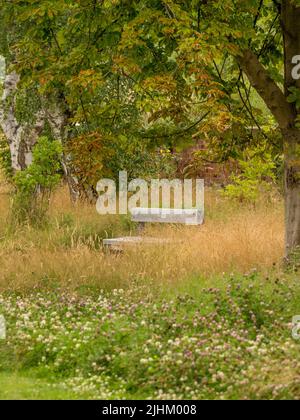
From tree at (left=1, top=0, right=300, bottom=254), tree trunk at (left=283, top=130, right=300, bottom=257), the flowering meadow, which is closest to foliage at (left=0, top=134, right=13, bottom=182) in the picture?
tree at (left=1, top=0, right=300, bottom=254)

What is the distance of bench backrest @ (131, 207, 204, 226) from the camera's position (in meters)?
15.7

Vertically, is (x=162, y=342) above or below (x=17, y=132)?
below

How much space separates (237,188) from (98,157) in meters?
10.3

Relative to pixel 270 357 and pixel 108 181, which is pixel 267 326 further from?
pixel 108 181

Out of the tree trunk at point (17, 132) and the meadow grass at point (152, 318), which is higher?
the tree trunk at point (17, 132)

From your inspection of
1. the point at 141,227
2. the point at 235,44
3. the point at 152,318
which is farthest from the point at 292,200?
the point at 141,227

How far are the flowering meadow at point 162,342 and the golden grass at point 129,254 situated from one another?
0.80 meters

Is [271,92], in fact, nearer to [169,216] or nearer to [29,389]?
[169,216]

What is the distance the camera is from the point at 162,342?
8.46 m

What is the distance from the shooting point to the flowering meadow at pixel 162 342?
7379mm

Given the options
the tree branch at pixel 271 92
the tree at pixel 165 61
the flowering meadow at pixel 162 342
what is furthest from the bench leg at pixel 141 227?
the flowering meadow at pixel 162 342

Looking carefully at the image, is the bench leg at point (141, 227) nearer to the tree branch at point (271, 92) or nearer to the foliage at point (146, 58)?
the foliage at point (146, 58)

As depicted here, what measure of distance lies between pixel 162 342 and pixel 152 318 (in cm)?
69

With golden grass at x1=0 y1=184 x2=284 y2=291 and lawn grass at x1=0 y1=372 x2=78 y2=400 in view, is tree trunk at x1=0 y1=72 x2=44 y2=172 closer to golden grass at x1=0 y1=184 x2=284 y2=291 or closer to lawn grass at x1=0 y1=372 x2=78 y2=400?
golden grass at x1=0 y1=184 x2=284 y2=291
